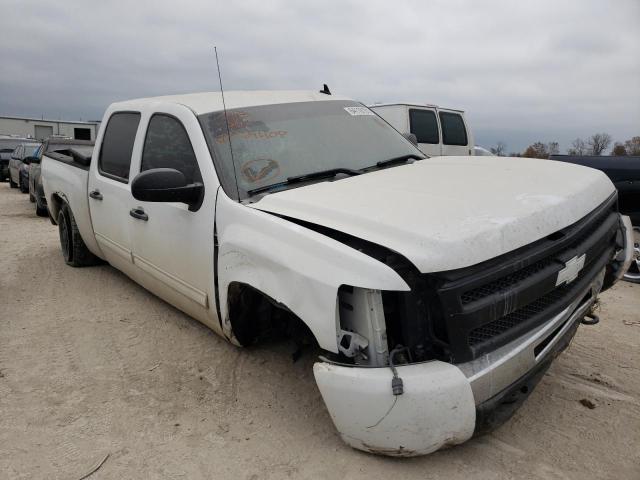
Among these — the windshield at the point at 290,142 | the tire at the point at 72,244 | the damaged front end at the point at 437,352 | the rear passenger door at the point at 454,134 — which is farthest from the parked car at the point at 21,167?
the damaged front end at the point at 437,352

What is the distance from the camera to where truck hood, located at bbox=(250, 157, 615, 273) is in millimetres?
2007

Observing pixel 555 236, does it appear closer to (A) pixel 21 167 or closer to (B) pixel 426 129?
(B) pixel 426 129

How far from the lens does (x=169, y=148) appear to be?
11.2 ft

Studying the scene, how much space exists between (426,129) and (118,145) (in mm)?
7680

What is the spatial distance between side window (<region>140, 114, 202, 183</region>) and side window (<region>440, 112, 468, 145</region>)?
831 centimetres

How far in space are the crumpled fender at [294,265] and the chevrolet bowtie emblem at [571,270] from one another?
84 centimetres

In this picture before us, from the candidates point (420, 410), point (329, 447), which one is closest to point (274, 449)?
point (329, 447)

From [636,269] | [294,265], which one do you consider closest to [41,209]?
[294,265]

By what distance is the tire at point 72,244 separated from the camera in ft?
17.7

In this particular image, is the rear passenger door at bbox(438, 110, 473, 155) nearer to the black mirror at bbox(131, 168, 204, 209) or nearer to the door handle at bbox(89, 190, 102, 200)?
the door handle at bbox(89, 190, 102, 200)

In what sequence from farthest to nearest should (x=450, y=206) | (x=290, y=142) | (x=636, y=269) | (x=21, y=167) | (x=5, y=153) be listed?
1. (x=5, y=153)
2. (x=21, y=167)
3. (x=636, y=269)
4. (x=290, y=142)
5. (x=450, y=206)

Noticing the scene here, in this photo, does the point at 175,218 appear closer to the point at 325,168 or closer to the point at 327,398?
the point at 325,168

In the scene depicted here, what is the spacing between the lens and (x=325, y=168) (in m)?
3.10

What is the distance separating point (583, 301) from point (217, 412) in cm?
207
